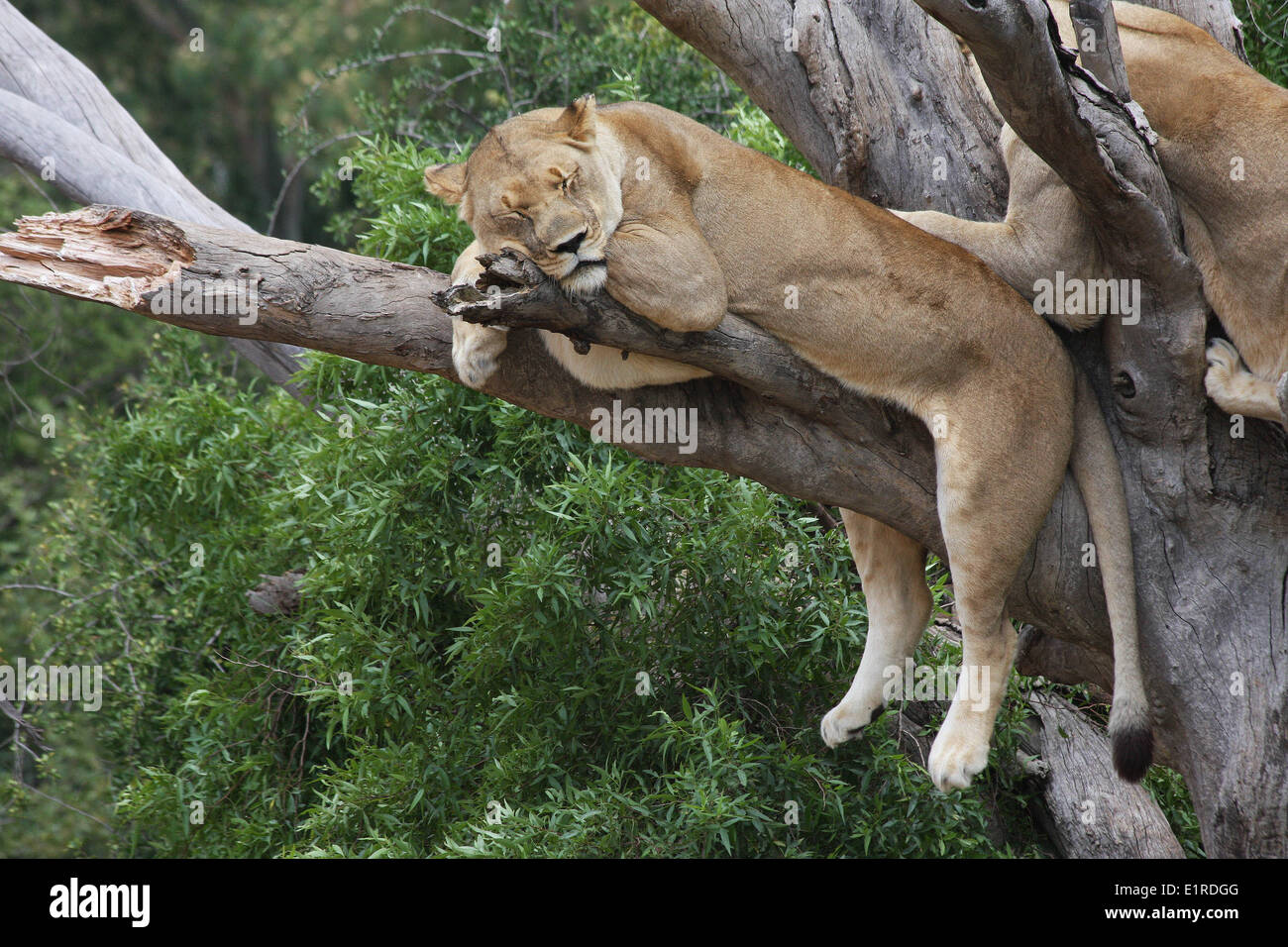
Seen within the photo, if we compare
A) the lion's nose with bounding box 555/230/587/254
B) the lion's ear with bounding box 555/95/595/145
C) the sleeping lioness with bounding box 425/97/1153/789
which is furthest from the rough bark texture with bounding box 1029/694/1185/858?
the lion's ear with bounding box 555/95/595/145

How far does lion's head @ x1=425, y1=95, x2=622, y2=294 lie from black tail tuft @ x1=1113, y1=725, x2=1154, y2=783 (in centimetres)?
216

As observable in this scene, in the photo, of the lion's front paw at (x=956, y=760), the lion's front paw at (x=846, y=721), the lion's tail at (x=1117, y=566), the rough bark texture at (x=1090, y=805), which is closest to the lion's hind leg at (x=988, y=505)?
the lion's front paw at (x=956, y=760)

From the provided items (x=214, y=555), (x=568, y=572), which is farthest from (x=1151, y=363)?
(x=214, y=555)

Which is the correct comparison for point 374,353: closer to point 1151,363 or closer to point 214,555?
point 1151,363

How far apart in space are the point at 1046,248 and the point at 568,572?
88.5 inches

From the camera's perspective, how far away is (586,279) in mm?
3508

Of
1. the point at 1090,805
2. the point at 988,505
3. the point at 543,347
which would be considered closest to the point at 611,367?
the point at 543,347

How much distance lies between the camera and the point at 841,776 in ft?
17.3

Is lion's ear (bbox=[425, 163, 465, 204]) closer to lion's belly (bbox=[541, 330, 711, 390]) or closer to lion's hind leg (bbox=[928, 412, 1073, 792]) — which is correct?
lion's belly (bbox=[541, 330, 711, 390])

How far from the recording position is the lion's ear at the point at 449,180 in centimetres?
394

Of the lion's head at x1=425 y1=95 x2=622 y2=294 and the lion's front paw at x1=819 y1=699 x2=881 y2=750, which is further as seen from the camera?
the lion's front paw at x1=819 y1=699 x2=881 y2=750

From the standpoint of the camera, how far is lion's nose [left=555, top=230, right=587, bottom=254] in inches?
138

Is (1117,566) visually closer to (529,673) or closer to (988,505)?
(988,505)

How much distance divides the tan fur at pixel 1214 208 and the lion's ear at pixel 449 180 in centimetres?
174
